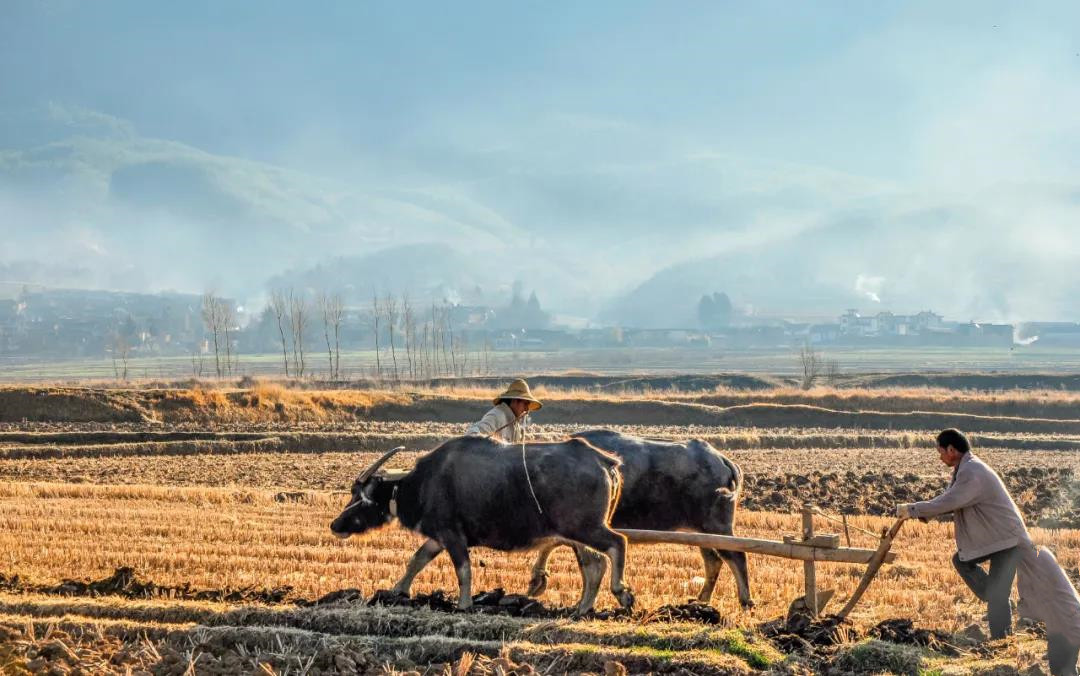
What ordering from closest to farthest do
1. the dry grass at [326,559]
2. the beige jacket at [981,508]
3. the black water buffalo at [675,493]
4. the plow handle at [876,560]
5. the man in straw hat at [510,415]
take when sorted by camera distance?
the beige jacket at [981,508] < the plow handle at [876,560] < the black water buffalo at [675,493] < the man in straw hat at [510,415] < the dry grass at [326,559]

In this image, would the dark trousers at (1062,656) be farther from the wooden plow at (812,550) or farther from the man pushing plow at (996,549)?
the wooden plow at (812,550)

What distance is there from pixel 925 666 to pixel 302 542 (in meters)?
10.1

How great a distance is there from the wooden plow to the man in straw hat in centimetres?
228

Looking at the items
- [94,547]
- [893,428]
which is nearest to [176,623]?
[94,547]

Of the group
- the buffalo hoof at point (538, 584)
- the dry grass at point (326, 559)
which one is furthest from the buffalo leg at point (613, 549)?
the buffalo hoof at point (538, 584)

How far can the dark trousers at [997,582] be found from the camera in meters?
10.0

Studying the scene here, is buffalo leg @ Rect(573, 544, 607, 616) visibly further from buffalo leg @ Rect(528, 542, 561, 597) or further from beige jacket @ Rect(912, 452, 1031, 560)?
beige jacket @ Rect(912, 452, 1031, 560)

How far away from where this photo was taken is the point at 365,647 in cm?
970

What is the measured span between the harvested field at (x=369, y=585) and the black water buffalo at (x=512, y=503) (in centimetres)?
57

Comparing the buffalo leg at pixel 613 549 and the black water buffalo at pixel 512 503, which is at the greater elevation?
the black water buffalo at pixel 512 503

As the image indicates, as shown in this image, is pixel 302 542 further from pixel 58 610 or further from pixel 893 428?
pixel 893 428

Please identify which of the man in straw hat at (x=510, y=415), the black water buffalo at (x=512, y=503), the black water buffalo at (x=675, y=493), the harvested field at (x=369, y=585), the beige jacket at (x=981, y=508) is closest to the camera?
the harvested field at (x=369, y=585)

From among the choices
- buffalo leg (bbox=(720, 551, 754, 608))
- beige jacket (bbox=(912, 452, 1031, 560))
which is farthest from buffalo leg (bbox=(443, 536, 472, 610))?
beige jacket (bbox=(912, 452, 1031, 560))

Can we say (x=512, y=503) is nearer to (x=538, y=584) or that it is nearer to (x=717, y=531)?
(x=538, y=584)
